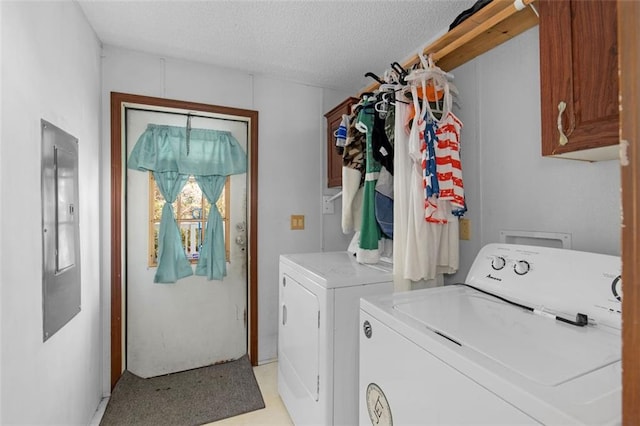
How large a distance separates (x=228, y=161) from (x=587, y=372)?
7.70 ft

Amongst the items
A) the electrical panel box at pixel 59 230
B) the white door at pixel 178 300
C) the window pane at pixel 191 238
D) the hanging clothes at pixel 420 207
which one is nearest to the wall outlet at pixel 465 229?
the hanging clothes at pixel 420 207

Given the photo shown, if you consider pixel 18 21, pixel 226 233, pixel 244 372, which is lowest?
pixel 244 372

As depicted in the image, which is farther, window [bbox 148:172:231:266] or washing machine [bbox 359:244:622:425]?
window [bbox 148:172:231:266]

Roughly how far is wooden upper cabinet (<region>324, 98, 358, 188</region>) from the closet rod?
833 mm

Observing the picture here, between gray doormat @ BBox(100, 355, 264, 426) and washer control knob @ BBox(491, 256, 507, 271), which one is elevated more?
washer control knob @ BBox(491, 256, 507, 271)

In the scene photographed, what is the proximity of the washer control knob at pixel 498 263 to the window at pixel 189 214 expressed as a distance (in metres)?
1.94

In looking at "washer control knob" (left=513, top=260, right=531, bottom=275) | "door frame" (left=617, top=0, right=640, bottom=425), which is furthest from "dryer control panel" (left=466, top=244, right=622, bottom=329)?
"door frame" (left=617, top=0, right=640, bottom=425)

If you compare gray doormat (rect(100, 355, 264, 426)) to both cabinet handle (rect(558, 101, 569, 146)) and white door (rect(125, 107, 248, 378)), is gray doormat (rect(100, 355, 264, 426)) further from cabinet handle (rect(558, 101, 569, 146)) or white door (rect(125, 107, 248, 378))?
cabinet handle (rect(558, 101, 569, 146))

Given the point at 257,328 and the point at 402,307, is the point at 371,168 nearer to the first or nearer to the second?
the point at 402,307

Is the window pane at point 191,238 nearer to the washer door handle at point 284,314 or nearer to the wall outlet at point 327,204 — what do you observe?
the washer door handle at point 284,314

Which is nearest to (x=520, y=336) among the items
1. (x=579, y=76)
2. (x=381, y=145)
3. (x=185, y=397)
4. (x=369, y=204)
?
(x=579, y=76)

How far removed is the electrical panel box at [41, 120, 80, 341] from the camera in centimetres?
122

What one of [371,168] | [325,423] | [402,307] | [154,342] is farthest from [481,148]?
[154,342]

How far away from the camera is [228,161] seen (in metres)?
2.43
